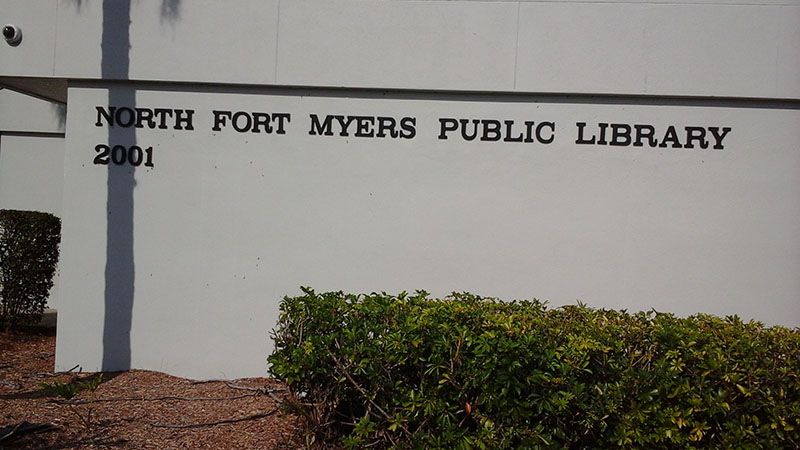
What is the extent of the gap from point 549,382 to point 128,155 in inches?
200

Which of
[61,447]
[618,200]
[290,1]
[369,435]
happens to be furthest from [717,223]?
[61,447]

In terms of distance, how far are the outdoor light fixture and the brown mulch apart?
3555 mm

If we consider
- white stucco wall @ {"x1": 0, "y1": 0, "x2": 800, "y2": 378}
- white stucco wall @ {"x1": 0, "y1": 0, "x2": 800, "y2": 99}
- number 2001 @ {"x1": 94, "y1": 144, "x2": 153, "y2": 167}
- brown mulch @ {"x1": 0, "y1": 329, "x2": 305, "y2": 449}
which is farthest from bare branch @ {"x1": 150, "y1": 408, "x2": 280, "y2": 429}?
white stucco wall @ {"x1": 0, "y1": 0, "x2": 800, "y2": 99}

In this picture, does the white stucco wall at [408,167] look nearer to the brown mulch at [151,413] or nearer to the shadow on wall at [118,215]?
the shadow on wall at [118,215]

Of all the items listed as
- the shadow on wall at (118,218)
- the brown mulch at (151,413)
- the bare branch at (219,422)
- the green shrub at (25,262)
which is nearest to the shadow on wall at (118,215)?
the shadow on wall at (118,218)

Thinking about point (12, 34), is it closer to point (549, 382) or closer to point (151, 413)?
point (151, 413)

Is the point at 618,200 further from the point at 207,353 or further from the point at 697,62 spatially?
the point at 207,353

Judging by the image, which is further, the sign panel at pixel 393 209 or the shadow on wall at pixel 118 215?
the shadow on wall at pixel 118 215

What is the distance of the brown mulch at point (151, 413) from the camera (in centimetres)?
521

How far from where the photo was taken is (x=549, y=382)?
4.49 m

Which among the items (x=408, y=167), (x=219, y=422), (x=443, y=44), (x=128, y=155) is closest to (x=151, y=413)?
(x=219, y=422)

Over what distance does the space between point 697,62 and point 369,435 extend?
4643 millimetres

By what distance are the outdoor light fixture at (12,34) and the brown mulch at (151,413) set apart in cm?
355

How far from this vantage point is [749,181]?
6605mm
